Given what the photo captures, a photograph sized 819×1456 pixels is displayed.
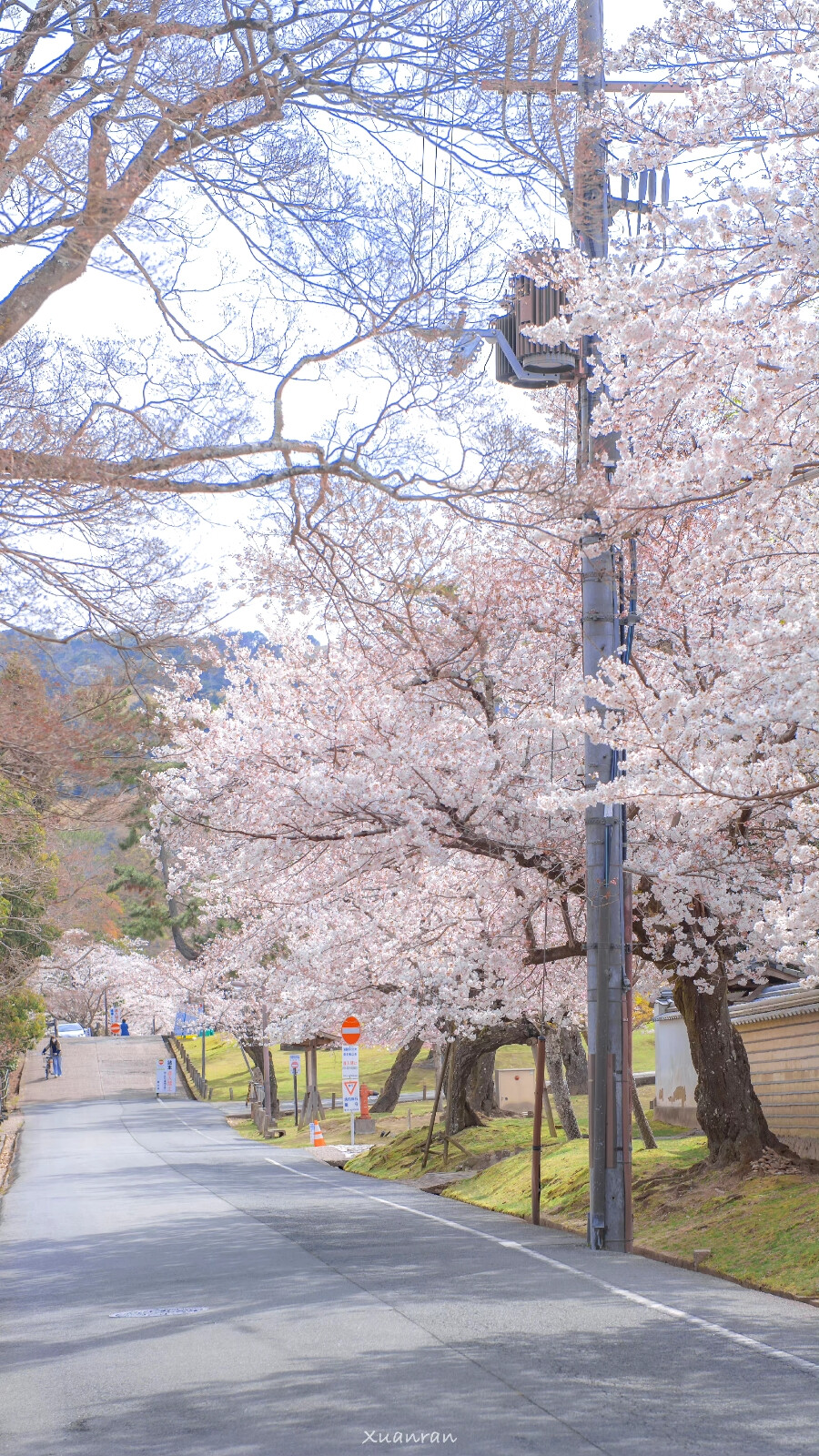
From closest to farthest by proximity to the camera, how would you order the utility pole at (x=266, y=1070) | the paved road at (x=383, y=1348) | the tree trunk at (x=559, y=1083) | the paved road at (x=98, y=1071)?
the paved road at (x=383, y=1348) < the tree trunk at (x=559, y=1083) < the utility pole at (x=266, y=1070) < the paved road at (x=98, y=1071)

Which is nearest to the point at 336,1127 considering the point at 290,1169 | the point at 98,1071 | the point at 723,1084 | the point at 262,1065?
the point at 262,1065

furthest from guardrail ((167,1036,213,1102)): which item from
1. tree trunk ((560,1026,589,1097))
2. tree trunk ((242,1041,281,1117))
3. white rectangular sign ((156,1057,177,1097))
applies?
tree trunk ((560,1026,589,1097))

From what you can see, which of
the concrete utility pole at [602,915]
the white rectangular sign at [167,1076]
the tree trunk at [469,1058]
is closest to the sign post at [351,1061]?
the tree trunk at [469,1058]

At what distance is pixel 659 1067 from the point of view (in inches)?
1169

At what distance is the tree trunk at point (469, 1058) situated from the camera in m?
27.3

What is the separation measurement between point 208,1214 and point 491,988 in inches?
203

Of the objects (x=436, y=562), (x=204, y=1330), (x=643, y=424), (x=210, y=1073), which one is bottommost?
(x=210, y=1073)

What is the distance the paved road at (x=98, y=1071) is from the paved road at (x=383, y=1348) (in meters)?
46.7

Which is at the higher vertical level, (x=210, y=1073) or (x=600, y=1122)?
(x=600, y=1122)

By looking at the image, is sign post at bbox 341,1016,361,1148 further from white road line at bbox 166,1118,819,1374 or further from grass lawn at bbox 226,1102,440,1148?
white road line at bbox 166,1118,819,1374

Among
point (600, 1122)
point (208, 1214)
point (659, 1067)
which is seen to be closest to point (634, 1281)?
point (600, 1122)

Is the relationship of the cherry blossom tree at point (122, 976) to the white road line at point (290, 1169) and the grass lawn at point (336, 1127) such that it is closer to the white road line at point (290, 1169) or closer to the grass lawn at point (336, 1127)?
the grass lawn at point (336, 1127)

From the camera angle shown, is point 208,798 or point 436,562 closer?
point 436,562

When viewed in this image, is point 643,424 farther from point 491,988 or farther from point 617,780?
point 491,988
